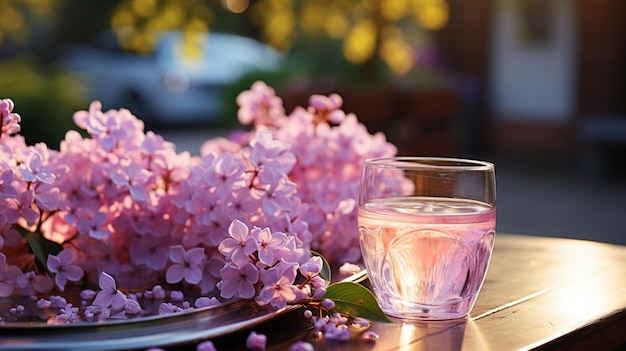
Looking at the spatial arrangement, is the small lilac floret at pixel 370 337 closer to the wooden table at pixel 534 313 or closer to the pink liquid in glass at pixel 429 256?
the wooden table at pixel 534 313

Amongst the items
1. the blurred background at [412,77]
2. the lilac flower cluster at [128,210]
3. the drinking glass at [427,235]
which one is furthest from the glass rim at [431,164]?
the blurred background at [412,77]

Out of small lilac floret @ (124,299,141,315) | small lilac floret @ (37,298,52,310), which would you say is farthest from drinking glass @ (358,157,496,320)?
small lilac floret @ (37,298,52,310)

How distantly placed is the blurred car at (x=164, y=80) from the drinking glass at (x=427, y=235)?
14.2 meters

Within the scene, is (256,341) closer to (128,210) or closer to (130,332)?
(130,332)

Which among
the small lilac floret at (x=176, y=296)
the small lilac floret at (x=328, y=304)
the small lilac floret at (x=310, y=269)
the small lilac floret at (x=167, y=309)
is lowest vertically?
the small lilac floret at (x=176, y=296)

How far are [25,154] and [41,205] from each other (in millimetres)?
76

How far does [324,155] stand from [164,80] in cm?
1447

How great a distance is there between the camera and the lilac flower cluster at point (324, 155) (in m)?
1.69

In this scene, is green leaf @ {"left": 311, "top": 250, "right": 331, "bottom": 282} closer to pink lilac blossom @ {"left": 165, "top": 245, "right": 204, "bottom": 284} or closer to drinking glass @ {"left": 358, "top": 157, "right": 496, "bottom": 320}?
drinking glass @ {"left": 358, "top": 157, "right": 496, "bottom": 320}

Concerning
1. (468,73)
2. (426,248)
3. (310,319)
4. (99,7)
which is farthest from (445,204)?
(99,7)

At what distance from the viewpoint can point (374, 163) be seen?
142cm

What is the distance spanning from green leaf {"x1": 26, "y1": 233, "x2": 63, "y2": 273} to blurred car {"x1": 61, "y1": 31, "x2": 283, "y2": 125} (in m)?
14.1

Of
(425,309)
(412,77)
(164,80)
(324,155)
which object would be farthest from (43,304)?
(164,80)

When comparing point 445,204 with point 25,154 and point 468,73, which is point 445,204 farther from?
point 468,73
